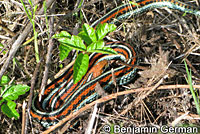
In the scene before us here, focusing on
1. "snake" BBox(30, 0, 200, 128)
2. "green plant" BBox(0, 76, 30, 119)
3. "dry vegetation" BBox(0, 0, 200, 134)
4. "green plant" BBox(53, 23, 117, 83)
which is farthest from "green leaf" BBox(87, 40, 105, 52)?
"green plant" BBox(0, 76, 30, 119)

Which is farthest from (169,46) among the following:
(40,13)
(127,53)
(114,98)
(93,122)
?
(40,13)

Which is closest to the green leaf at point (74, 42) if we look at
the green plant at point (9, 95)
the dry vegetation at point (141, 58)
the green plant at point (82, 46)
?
the green plant at point (82, 46)

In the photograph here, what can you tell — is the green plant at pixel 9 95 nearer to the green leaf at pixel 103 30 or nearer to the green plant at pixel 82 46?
the green plant at pixel 82 46

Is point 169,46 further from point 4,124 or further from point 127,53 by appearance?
point 4,124

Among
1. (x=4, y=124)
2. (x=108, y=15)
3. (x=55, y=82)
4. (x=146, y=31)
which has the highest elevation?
(x=108, y=15)

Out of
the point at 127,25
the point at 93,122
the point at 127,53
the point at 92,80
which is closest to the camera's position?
the point at 93,122

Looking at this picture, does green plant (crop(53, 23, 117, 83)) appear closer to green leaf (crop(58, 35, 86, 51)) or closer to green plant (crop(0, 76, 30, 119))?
green leaf (crop(58, 35, 86, 51))

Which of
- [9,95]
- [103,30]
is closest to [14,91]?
[9,95]
